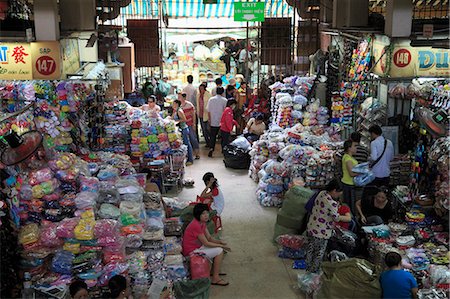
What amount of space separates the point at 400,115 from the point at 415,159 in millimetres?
1527

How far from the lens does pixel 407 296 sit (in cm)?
591

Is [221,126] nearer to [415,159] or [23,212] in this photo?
[415,159]

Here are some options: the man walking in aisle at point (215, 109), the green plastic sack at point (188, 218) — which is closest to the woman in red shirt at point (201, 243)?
the green plastic sack at point (188, 218)

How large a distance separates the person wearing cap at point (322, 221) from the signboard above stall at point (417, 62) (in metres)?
3.31

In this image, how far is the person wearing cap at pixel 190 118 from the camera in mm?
13180

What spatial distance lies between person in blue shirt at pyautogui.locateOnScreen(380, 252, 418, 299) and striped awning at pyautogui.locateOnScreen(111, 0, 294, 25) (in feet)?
41.2

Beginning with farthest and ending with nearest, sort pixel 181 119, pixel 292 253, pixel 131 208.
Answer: pixel 181 119
pixel 292 253
pixel 131 208

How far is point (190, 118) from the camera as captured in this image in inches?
521

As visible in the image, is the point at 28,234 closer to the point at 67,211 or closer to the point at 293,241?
the point at 67,211

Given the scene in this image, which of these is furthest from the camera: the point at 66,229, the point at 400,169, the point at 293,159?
the point at 293,159

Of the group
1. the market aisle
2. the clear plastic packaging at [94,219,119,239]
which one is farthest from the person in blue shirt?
the clear plastic packaging at [94,219,119,239]

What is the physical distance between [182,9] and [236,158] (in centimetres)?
754

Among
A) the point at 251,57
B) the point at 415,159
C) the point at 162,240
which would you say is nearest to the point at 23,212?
the point at 162,240

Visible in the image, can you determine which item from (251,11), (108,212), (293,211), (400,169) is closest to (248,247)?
(293,211)
